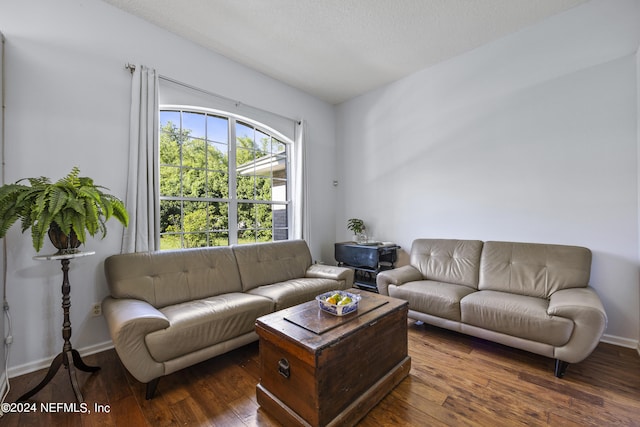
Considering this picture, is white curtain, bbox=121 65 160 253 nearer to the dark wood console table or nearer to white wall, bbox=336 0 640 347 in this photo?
the dark wood console table

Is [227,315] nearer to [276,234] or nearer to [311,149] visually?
[276,234]

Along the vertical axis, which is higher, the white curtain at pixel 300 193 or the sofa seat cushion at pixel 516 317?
the white curtain at pixel 300 193

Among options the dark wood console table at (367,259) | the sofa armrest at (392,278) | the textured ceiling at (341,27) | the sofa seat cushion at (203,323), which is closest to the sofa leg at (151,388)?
the sofa seat cushion at (203,323)

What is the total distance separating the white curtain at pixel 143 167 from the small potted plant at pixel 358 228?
8.37 feet

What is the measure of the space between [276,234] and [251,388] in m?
2.27

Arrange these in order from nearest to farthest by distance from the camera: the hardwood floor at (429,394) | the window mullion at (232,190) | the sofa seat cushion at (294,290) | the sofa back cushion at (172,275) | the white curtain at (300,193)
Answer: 1. the hardwood floor at (429,394)
2. the sofa back cushion at (172,275)
3. the sofa seat cushion at (294,290)
4. the window mullion at (232,190)
5. the white curtain at (300,193)

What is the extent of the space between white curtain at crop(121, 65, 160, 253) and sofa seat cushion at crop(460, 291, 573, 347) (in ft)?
9.46

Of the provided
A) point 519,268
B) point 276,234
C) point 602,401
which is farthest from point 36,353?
point 519,268

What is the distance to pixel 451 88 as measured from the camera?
3.30 m

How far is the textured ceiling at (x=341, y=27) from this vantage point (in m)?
2.44

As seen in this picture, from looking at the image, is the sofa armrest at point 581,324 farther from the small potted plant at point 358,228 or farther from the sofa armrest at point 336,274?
the small potted plant at point 358,228

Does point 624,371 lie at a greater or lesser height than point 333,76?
lesser

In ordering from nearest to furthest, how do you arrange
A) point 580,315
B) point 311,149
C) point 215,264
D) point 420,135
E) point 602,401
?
point 602,401, point 580,315, point 215,264, point 420,135, point 311,149

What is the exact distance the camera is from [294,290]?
8.32 ft
